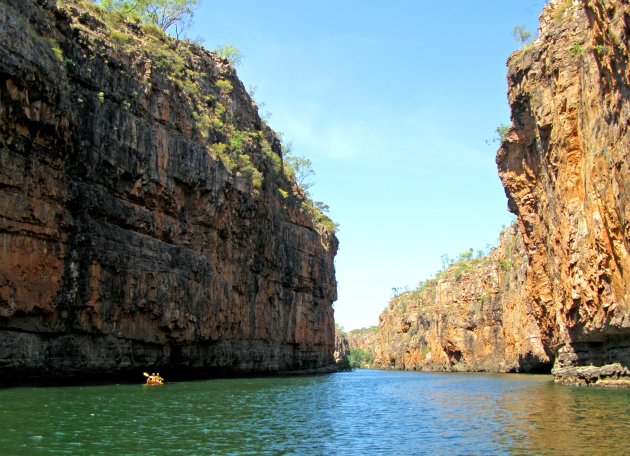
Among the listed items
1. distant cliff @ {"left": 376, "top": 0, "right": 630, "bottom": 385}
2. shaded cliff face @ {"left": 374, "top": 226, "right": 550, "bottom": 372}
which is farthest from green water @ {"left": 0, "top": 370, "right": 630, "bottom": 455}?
shaded cliff face @ {"left": 374, "top": 226, "right": 550, "bottom": 372}

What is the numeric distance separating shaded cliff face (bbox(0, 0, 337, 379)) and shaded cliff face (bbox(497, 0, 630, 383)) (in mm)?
23654

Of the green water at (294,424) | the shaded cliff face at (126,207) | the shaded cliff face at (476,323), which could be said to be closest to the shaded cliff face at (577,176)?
the green water at (294,424)

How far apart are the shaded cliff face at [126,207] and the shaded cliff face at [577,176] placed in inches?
931

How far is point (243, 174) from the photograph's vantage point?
5362 centimetres

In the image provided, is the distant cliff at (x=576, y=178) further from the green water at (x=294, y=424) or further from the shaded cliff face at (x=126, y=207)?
the shaded cliff face at (x=126, y=207)

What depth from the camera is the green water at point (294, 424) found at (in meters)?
16.6

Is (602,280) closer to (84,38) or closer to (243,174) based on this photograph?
(243,174)

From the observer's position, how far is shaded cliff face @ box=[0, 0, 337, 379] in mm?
31359

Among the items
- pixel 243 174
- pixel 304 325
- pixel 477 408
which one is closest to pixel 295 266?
pixel 304 325

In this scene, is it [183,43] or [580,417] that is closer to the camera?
[580,417]

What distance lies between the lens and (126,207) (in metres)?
39.6

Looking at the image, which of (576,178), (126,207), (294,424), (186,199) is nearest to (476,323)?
(576,178)

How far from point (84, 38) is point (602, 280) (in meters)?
33.9

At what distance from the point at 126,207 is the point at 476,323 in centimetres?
7073
